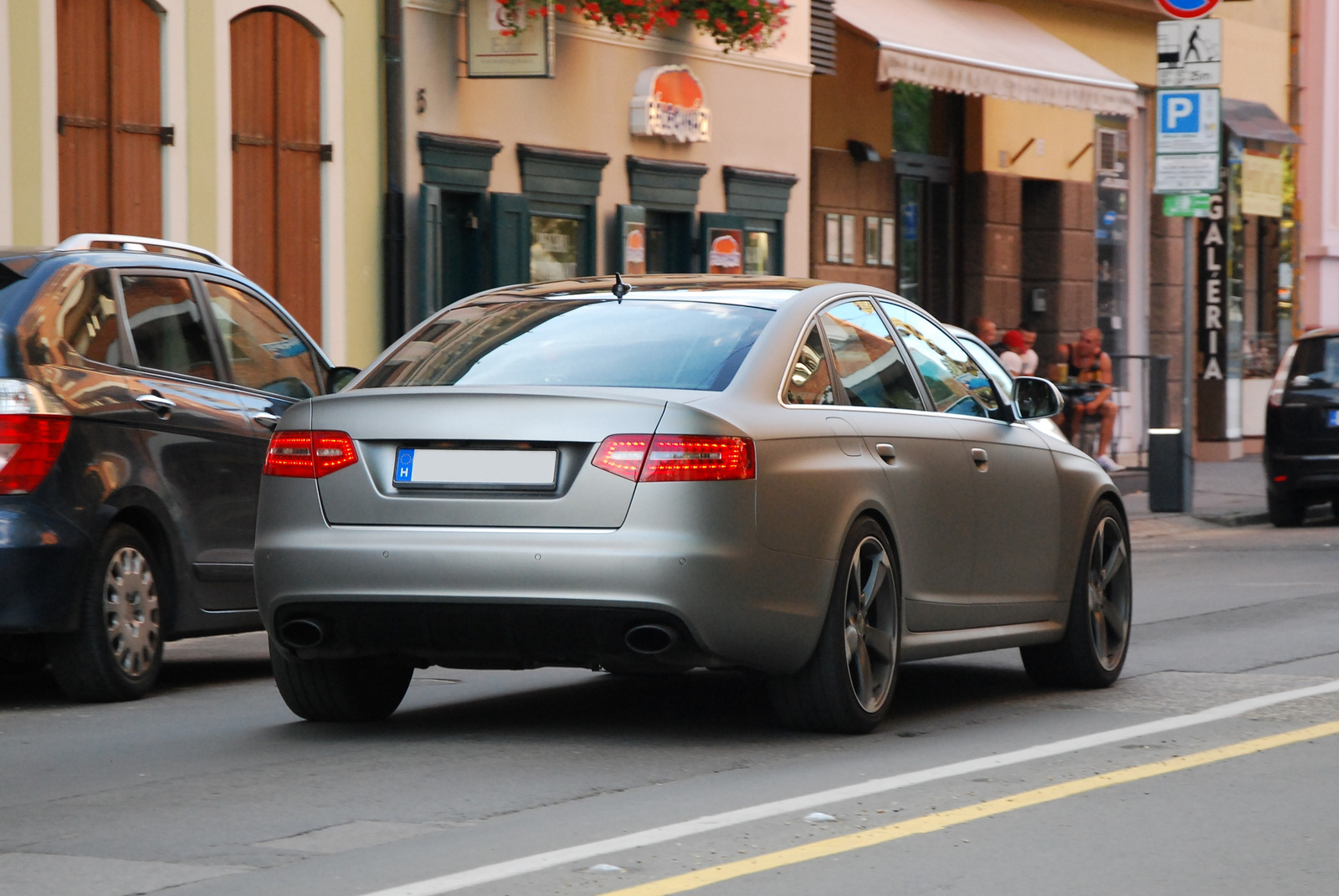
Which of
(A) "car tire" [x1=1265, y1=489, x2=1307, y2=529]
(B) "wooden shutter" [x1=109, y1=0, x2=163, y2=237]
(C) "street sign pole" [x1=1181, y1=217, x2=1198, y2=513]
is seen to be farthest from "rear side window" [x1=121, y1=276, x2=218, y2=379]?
(C) "street sign pole" [x1=1181, y1=217, x2=1198, y2=513]

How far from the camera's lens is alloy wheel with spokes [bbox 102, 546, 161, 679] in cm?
873

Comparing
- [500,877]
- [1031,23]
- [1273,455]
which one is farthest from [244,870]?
[1031,23]

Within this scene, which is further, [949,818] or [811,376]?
[811,376]

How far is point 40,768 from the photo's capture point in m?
7.14

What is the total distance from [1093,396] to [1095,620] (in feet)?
48.2

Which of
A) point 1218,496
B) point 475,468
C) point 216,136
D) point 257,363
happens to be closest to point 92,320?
point 257,363

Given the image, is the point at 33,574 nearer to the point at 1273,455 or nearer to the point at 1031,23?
the point at 1273,455

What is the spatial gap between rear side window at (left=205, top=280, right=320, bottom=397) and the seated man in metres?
14.0

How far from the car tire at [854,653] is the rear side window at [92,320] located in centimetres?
302

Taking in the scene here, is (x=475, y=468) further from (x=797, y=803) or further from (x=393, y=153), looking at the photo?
(x=393, y=153)

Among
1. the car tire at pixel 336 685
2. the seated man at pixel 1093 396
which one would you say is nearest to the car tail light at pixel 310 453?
the car tire at pixel 336 685

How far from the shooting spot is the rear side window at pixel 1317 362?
20.6 meters

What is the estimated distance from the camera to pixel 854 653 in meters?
7.54

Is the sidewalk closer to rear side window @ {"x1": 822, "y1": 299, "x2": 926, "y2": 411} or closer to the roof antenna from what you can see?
rear side window @ {"x1": 822, "y1": 299, "x2": 926, "y2": 411}
